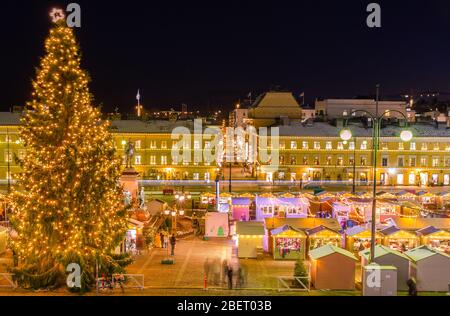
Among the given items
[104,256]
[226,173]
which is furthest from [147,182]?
[104,256]

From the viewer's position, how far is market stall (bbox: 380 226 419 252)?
26078 mm

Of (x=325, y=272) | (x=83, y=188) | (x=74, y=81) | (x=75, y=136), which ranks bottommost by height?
(x=325, y=272)

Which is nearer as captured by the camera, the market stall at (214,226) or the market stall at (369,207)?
the market stall at (214,226)

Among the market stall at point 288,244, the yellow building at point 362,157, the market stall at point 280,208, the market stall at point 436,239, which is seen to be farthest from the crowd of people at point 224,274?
the yellow building at point 362,157

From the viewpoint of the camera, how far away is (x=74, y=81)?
17.4 metres

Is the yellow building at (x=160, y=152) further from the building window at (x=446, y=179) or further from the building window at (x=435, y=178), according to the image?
the building window at (x=446, y=179)

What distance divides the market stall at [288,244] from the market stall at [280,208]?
9.72m

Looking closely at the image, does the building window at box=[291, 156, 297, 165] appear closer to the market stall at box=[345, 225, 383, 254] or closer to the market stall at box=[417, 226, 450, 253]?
the market stall at box=[345, 225, 383, 254]

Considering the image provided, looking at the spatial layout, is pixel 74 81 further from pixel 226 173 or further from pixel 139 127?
pixel 226 173

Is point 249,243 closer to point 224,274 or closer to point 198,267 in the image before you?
point 198,267

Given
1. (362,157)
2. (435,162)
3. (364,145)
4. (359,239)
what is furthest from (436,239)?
(435,162)

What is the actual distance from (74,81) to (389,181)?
50.7 metres

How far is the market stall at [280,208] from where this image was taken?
35688mm

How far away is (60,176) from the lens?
17203mm
